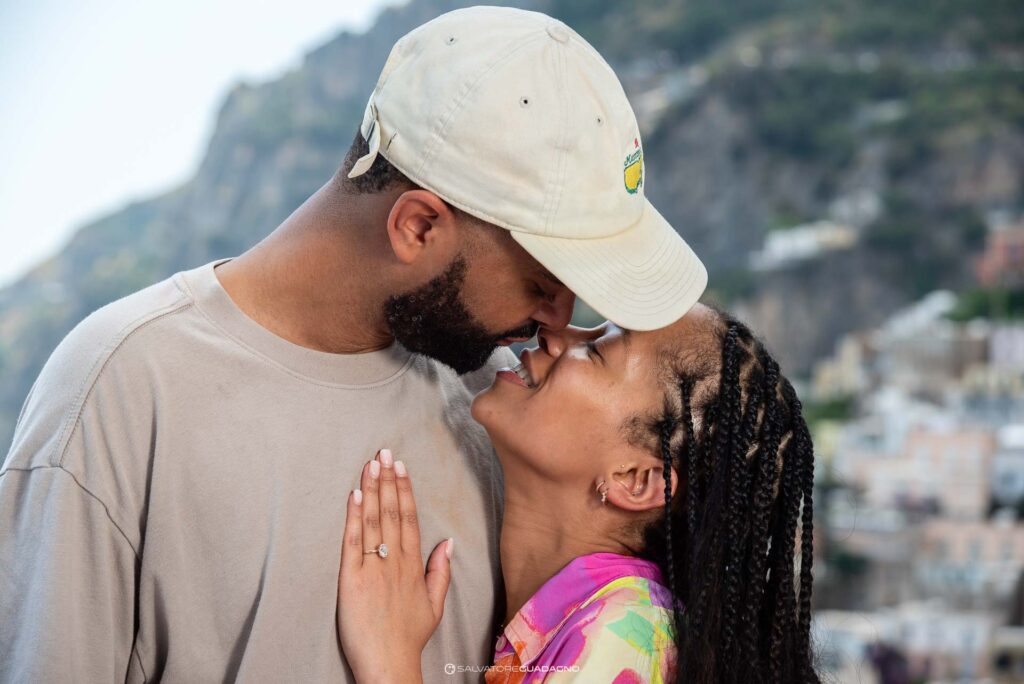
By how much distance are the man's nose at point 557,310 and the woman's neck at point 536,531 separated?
11.0 inches

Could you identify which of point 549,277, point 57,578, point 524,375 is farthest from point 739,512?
point 57,578

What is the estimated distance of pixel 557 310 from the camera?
5.69ft

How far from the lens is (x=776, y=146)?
4375 centimetres

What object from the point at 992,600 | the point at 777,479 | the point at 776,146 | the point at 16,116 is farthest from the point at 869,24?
the point at 777,479

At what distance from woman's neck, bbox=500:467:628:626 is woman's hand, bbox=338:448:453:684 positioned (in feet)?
0.58

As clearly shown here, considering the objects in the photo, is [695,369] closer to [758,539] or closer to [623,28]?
[758,539]

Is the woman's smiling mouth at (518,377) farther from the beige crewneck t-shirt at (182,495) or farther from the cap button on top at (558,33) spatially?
the cap button on top at (558,33)

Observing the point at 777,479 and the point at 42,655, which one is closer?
the point at 42,655

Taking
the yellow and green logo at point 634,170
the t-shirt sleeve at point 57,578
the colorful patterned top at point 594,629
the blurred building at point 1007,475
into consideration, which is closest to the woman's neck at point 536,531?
the colorful patterned top at point 594,629

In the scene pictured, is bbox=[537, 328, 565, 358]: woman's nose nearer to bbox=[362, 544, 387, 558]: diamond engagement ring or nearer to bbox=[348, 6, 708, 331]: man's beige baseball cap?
bbox=[348, 6, 708, 331]: man's beige baseball cap

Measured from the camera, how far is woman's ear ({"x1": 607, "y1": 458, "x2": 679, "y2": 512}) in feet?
6.14

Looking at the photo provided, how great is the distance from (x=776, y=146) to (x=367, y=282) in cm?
4401

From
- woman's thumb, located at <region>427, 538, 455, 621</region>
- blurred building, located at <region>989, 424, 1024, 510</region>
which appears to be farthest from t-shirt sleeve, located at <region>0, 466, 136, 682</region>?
blurred building, located at <region>989, 424, 1024, 510</region>

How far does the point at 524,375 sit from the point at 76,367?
2.32ft
